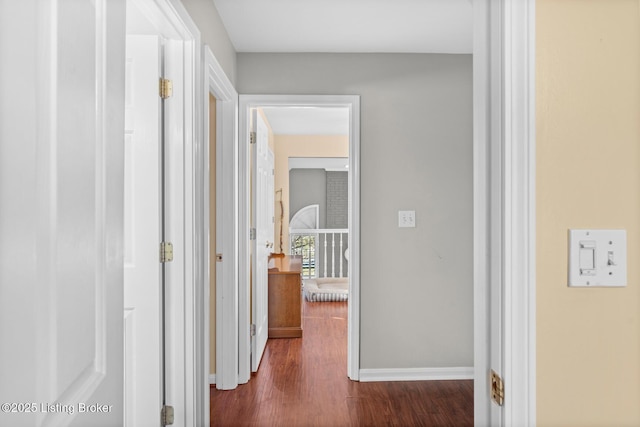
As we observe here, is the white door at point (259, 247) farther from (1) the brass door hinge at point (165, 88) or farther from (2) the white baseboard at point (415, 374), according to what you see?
(1) the brass door hinge at point (165, 88)

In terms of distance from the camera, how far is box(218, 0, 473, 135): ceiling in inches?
93.5

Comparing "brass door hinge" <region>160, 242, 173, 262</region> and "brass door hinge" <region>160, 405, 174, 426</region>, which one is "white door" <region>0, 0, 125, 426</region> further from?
"brass door hinge" <region>160, 405, 174, 426</region>

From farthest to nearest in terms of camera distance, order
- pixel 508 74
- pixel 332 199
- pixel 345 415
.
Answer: pixel 332 199 < pixel 345 415 < pixel 508 74

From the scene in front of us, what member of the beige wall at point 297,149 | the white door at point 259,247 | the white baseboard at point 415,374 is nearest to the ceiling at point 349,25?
the white door at point 259,247

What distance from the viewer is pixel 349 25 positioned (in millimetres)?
2617

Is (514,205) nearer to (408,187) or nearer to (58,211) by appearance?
(58,211)

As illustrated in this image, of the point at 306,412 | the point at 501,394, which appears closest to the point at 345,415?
the point at 306,412

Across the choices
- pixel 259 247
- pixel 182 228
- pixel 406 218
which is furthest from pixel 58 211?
pixel 259 247

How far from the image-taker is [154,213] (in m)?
1.79

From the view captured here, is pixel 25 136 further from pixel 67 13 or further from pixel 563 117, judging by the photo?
pixel 563 117

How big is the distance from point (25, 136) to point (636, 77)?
0.95 metres

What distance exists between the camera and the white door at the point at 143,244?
1777 millimetres

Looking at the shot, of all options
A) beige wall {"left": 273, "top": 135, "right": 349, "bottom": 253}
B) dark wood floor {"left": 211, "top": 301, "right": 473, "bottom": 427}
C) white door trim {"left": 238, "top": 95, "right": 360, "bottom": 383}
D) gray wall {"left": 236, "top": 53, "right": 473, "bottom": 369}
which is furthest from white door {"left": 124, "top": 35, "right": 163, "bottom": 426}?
beige wall {"left": 273, "top": 135, "right": 349, "bottom": 253}

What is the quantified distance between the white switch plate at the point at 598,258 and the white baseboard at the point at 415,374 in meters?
2.55
